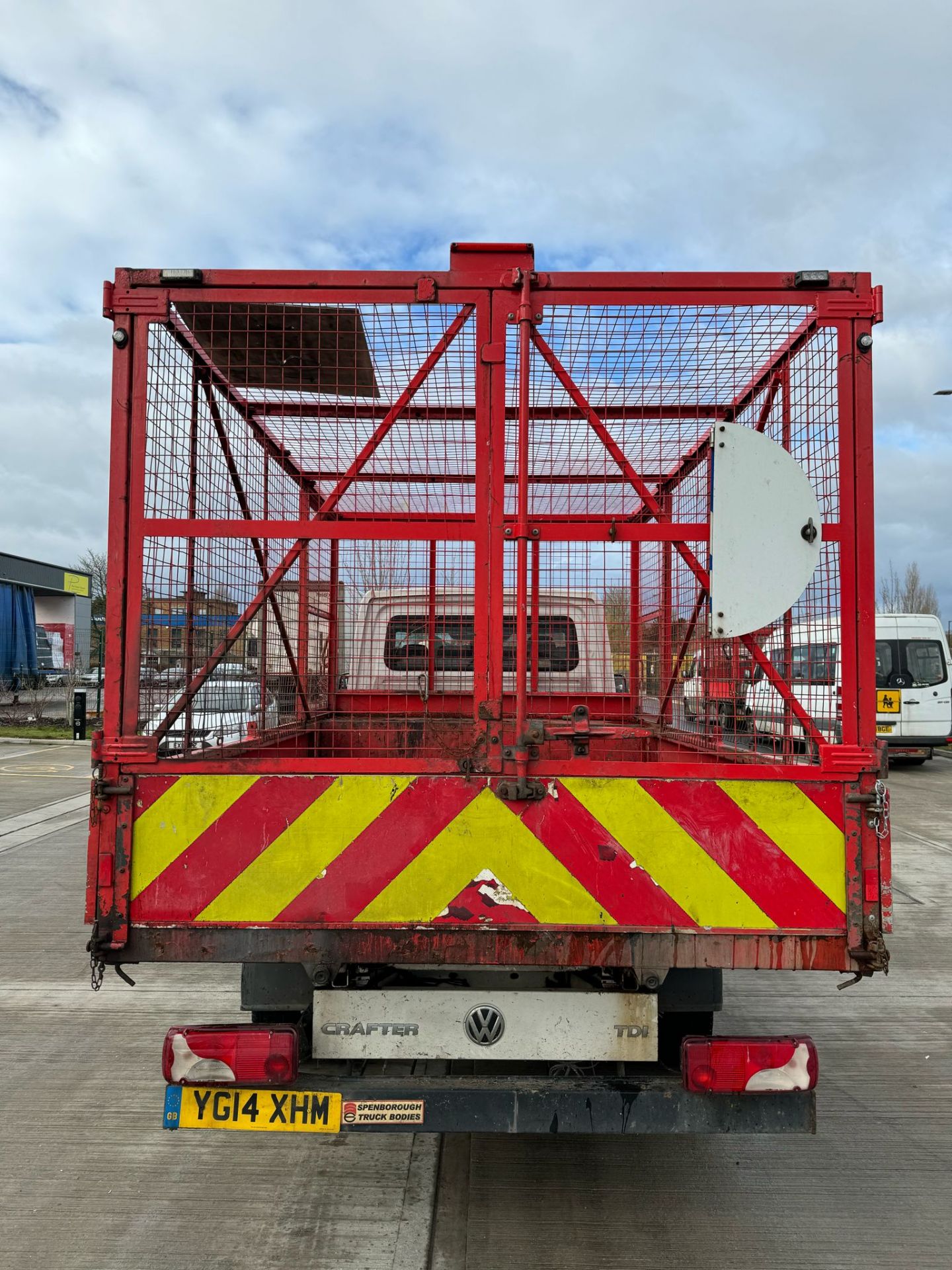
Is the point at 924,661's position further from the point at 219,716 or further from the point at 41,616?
the point at 41,616

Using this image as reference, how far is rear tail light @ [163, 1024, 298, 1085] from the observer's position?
2455mm

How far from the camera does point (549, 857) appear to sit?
244 cm

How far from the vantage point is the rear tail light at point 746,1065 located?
8.11 feet

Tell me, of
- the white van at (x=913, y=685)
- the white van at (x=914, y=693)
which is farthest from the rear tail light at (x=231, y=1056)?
the white van at (x=914, y=693)

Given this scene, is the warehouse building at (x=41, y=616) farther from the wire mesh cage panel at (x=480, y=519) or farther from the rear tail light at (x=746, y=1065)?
the rear tail light at (x=746, y=1065)

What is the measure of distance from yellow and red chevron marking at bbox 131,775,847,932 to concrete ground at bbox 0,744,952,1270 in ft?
3.88

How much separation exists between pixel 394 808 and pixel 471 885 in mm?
313

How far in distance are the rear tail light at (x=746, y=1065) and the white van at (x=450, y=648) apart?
60.4 inches

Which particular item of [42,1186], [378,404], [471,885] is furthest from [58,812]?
[471,885]

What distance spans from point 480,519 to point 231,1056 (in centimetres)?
173

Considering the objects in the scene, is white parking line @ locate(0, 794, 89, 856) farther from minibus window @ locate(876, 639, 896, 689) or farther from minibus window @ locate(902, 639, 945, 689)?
minibus window @ locate(902, 639, 945, 689)

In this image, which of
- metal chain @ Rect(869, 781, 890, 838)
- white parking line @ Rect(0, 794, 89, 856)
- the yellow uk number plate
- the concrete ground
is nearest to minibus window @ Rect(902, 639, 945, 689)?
the concrete ground

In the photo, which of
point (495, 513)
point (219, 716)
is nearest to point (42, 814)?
point (219, 716)

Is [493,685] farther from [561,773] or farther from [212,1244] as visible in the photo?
[212,1244]
